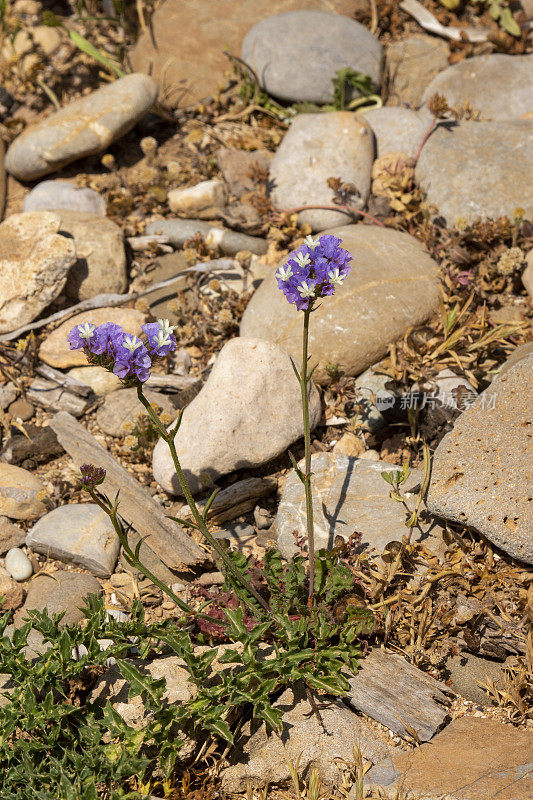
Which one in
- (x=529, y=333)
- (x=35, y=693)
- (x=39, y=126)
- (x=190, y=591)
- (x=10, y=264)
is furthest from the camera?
(x=39, y=126)

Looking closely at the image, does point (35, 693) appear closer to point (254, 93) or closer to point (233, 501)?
point (233, 501)

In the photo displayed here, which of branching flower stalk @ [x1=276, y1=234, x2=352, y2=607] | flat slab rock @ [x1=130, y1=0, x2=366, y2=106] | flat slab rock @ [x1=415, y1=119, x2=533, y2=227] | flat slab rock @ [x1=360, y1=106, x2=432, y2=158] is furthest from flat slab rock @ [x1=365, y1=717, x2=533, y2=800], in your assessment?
flat slab rock @ [x1=130, y1=0, x2=366, y2=106]

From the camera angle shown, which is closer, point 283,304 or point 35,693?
point 35,693

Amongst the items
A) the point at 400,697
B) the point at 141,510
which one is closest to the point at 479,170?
the point at 141,510

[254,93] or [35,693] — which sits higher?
[254,93]

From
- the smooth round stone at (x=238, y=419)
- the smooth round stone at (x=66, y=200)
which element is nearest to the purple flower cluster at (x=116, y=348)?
the smooth round stone at (x=238, y=419)

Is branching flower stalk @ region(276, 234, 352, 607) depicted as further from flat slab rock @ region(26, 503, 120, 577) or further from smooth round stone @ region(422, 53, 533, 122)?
smooth round stone @ region(422, 53, 533, 122)

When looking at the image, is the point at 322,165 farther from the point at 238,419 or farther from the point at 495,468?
the point at 495,468

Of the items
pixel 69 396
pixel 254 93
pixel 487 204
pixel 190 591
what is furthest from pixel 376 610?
pixel 254 93

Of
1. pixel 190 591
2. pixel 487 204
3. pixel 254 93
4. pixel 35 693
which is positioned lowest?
pixel 190 591
